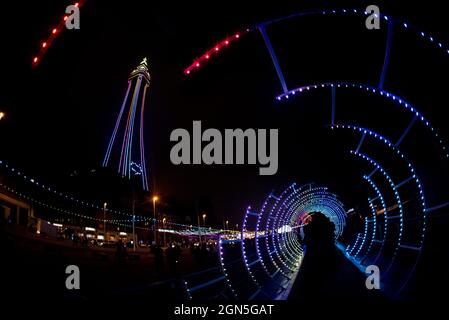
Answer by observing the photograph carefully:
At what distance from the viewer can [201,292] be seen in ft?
41.9

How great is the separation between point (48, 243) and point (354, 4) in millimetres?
30707

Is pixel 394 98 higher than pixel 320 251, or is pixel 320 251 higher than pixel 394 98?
pixel 394 98

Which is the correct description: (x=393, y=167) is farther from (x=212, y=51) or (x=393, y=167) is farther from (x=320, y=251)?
(x=212, y=51)
